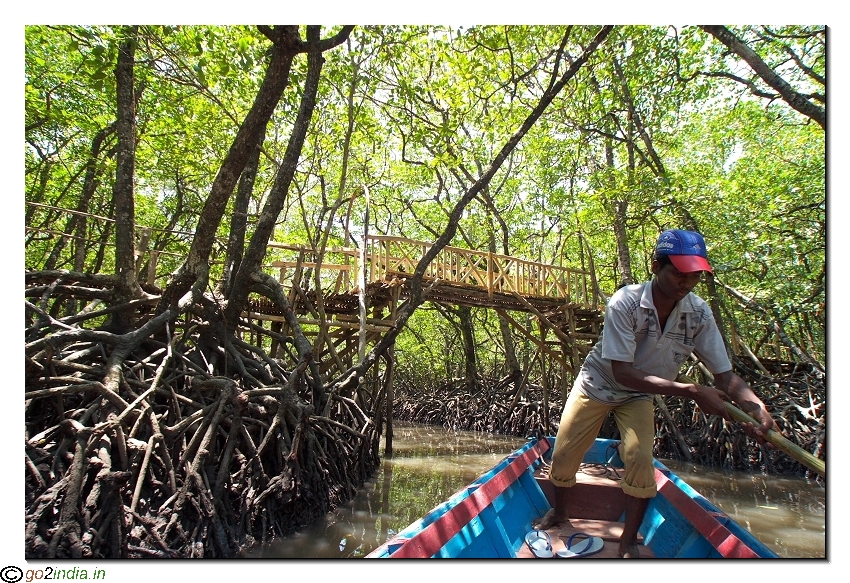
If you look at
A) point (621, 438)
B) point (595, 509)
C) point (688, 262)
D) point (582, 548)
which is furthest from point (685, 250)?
point (595, 509)

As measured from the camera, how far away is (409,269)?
9.21 m

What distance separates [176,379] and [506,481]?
9.54 ft

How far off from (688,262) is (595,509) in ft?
6.92

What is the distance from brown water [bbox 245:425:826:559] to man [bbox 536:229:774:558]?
2429mm

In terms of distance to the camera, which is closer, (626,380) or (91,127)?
(626,380)

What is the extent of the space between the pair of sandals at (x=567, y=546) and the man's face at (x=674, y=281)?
1.41 meters

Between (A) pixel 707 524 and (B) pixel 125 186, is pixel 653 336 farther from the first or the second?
(B) pixel 125 186

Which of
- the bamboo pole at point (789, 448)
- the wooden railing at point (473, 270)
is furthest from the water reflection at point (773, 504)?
the wooden railing at point (473, 270)

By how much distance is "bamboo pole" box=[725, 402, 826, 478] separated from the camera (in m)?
2.05

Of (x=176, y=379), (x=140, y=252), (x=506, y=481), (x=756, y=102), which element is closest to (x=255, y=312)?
(x=140, y=252)

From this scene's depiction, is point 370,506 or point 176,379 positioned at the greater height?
point 176,379

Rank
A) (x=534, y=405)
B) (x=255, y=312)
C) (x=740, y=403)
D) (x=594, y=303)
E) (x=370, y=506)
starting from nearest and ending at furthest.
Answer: (x=740, y=403) → (x=370, y=506) → (x=255, y=312) → (x=594, y=303) → (x=534, y=405)

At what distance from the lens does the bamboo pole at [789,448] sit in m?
2.05

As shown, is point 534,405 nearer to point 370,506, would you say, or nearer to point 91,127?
point 370,506
